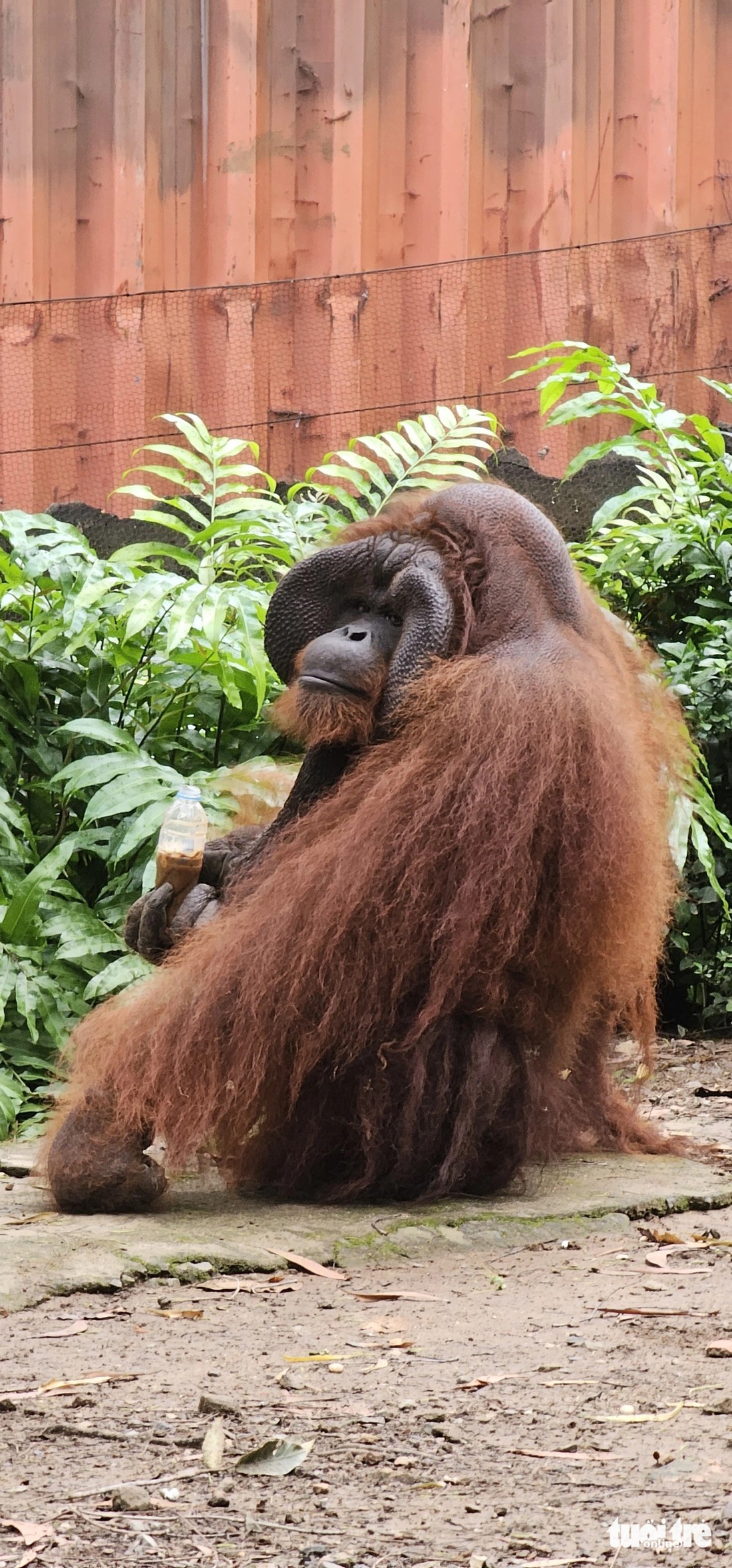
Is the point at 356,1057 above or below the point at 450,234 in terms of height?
below

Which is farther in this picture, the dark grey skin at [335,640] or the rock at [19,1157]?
Answer: the rock at [19,1157]

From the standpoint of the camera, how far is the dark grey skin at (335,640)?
8.48 ft

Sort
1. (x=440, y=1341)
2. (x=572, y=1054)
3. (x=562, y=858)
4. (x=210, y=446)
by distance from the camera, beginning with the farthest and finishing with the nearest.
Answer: (x=210, y=446), (x=572, y=1054), (x=562, y=858), (x=440, y=1341)

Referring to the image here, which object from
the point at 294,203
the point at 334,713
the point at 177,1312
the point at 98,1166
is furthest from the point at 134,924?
the point at 294,203

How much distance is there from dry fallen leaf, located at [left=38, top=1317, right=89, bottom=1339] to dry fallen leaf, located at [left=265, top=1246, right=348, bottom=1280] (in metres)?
0.35

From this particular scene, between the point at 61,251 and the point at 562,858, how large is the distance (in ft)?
13.4

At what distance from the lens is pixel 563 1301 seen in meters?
2.20

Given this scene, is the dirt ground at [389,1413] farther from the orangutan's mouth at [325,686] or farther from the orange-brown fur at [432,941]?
the orangutan's mouth at [325,686]

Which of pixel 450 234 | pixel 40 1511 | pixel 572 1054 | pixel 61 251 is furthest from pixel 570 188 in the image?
pixel 40 1511

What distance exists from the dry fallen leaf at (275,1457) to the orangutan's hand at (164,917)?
47.0 inches

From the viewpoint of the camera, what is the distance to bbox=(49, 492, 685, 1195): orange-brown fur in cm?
248

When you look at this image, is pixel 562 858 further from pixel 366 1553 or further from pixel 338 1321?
pixel 366 1553

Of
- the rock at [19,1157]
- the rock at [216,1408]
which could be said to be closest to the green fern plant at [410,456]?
the rock at [19,1157]

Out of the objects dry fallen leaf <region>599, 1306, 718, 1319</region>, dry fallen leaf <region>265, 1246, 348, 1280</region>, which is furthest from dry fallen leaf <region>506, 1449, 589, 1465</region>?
dry fallen leaf <region>265, 1246, 348, 1280</region>
